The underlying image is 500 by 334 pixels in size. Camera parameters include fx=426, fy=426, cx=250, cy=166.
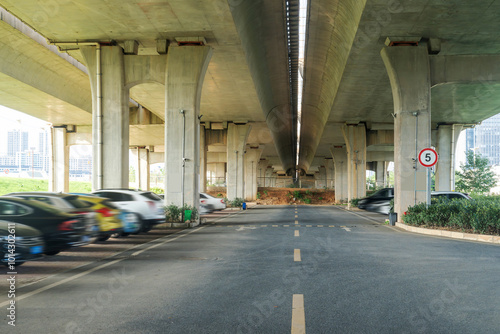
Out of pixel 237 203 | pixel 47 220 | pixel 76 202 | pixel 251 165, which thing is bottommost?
pixel 237 203

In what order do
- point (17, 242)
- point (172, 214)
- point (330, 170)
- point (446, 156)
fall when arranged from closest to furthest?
point (17, 242)
point (172, 214)
point (446, 156)
point (330, 170)

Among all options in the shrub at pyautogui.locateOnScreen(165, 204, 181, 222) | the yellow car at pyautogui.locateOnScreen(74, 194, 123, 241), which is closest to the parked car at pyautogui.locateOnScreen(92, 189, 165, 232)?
the yellow car at pyautogui.locateOnScreen(74, 194, 123, 241)

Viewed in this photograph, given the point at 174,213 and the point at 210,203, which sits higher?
the point at 174,213

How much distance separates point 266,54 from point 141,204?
1454 cm

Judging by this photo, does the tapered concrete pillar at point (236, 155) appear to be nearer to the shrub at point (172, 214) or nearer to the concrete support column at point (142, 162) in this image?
the shrub at point (172, 214)

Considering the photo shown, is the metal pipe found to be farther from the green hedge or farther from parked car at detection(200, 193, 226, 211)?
the green hedge

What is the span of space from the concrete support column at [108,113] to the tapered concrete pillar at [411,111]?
482 inches

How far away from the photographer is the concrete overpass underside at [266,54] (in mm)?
16203

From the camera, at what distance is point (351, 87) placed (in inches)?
1009

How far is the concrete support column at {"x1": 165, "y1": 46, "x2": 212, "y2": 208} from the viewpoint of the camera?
63.7 feet

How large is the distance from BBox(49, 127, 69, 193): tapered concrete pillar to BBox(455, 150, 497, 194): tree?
51.4 m

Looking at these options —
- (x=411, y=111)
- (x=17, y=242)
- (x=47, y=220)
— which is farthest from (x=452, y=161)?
(x=17, y=242)

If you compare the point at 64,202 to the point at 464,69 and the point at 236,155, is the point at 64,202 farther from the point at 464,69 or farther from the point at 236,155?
the point at 236,155

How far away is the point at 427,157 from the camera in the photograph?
17.7 meters
